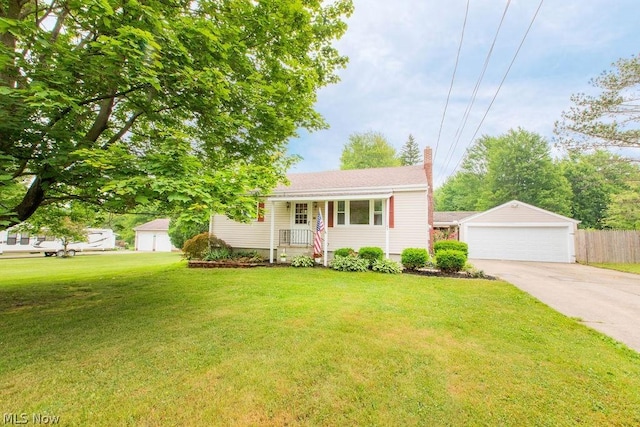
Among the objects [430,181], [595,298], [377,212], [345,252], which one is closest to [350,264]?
[345,252]

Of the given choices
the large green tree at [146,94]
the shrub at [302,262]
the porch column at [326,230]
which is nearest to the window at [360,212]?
the porch column at [326,230]

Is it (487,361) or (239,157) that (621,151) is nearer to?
(487,361)

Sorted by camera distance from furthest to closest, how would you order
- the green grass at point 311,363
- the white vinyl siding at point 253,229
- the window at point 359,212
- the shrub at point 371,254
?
the white vinyl siding at point 253,229 < the window at point 359,212 < the shrub at point 371,254 < the green grass at point 311,363

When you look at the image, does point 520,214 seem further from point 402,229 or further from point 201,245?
point 201,245

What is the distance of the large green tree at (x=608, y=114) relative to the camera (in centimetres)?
1339

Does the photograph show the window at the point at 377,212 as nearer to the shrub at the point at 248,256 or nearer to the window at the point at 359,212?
the window at the point at 359,212

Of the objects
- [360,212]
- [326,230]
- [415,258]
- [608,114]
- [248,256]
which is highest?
[608,114]

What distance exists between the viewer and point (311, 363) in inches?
133

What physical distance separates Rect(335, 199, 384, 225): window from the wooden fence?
1308 cm

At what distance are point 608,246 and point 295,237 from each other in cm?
1784

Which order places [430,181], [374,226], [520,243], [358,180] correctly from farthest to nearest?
1. [520,243]
2. [358,180]
3. [430,181]
4. [374,226]

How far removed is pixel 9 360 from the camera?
137 inches

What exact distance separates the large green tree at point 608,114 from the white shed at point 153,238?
39.0 m

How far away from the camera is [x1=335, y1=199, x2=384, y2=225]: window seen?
12.1 meters
